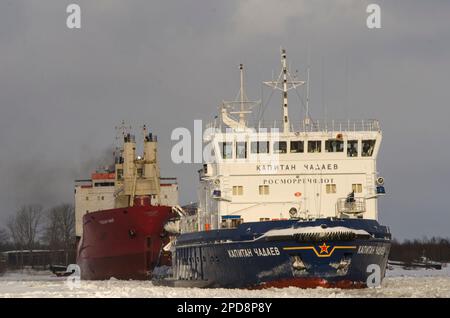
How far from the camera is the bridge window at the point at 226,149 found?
4591 cm

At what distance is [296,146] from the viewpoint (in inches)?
1795

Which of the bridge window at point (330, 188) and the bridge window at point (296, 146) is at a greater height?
the bridge window at point (296, 146)

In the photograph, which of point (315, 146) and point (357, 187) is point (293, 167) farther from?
point (357, 187)

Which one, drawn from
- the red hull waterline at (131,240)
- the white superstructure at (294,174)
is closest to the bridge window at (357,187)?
the white superstructure at (294,174)

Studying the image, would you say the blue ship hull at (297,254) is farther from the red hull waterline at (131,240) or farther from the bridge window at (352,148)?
the red hull waterline at (131,240)

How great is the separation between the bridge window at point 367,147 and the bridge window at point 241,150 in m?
4.73

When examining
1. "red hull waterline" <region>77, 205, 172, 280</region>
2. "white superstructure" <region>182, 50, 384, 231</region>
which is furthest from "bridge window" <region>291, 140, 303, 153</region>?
"red hull waterline" <region>77, 205, 172, 280</region>

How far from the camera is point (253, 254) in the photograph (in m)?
41.8

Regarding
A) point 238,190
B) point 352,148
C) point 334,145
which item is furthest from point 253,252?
point 352,148

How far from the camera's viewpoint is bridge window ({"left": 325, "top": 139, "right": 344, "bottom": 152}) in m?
45.7

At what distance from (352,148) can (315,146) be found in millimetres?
1551

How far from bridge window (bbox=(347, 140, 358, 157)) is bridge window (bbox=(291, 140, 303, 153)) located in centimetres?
196

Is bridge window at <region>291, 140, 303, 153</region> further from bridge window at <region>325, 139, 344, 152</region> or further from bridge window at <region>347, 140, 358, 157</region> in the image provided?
bridge window at <region>347, 140, 358, 157</region>
